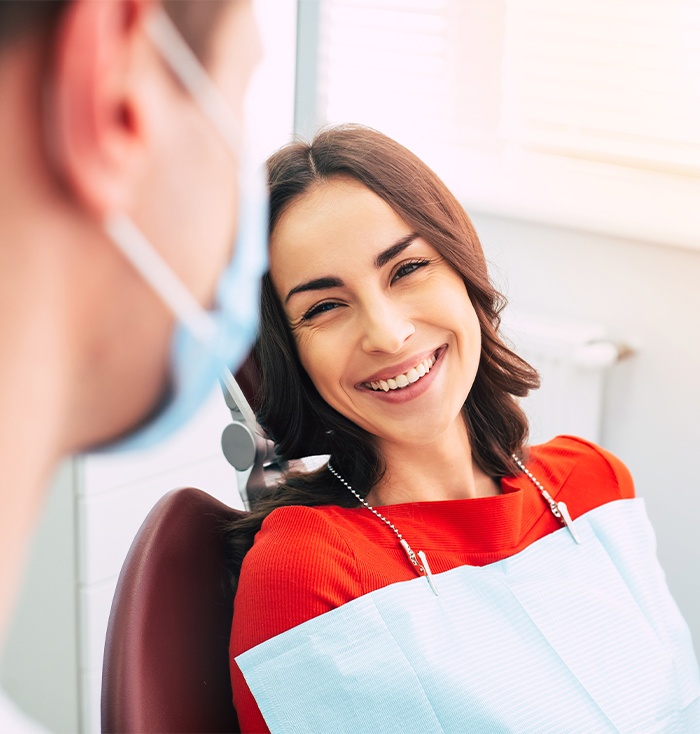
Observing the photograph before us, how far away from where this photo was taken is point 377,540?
3.42 feet

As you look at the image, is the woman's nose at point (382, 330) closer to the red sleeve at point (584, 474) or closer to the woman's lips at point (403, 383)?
the woman's lips at point (403, 383)

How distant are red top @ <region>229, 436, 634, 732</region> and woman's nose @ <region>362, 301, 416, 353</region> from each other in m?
0.18

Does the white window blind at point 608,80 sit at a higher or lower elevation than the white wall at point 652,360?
higher

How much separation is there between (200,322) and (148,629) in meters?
0.74

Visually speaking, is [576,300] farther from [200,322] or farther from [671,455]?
[200,322]

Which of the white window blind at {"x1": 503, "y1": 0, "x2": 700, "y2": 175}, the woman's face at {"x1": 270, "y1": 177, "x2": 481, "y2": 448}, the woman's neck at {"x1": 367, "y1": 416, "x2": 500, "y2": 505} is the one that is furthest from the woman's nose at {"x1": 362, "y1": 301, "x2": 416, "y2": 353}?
the white window blind at {"x1": 503, "y1": 0, "x2": 700, "y2": 175}

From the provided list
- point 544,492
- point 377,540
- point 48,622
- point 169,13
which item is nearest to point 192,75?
point 169,13

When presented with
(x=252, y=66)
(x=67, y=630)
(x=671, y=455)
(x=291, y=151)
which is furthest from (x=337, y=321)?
(x=671, y=455)

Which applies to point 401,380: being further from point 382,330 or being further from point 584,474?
point 584,474

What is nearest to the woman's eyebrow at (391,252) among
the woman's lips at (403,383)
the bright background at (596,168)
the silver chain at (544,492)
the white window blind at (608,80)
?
the woman's lips at (403,383)

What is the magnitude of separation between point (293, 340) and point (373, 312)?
118 mm

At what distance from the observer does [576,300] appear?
1.82 meters

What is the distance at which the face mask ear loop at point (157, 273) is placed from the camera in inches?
6.4

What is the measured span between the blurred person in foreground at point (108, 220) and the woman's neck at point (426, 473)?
936 millimetres
